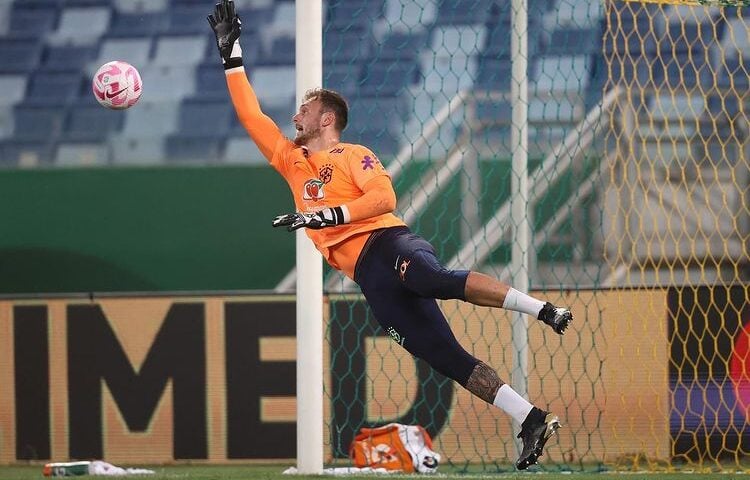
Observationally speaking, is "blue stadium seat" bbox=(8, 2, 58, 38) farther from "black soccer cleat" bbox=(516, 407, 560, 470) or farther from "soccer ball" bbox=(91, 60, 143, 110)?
"black soccer cleat" bbox=(516, 407, 560, 470)

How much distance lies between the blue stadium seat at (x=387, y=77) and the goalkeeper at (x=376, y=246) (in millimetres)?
3973

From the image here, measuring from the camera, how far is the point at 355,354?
26.4ft

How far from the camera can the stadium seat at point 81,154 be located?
9742mm

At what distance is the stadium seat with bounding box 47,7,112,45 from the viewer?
448 inches

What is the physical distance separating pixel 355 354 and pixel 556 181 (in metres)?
1.81

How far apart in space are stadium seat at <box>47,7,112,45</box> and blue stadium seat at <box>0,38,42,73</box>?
18 centimetres

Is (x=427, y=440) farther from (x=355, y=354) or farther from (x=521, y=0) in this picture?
(x=521, y=0)

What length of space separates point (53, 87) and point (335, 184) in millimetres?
5605

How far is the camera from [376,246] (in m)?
5.85

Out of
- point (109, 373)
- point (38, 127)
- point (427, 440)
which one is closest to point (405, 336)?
point (427, 440)

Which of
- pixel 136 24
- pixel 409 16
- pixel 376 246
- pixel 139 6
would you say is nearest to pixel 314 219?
pixel 376 246

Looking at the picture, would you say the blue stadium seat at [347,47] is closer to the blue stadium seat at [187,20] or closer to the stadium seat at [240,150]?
the stadium seat at [240,150]

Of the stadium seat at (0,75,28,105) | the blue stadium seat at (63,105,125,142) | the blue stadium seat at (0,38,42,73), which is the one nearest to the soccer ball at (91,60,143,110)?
the blue stadium seat at (63,105,125,142)

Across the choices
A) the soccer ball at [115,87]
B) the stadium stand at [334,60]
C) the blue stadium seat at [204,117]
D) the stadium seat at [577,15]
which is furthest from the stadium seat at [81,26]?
the soccer ball at [115,87]
